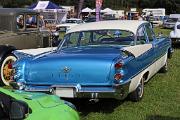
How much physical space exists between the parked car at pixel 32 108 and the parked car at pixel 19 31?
18.0ft

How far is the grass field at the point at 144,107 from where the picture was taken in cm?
708

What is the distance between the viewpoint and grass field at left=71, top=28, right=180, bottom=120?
23.2 ft

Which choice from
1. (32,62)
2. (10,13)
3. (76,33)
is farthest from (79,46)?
(10,13)

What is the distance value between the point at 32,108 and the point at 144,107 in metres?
3.91

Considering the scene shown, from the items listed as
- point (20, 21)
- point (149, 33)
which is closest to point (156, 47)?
point (149, 33)

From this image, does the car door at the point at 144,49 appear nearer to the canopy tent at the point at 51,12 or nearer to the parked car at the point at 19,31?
the parked car at the point at 19,31

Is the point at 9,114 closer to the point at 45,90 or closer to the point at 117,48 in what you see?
the point at 45,90

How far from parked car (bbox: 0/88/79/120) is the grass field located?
2488mm

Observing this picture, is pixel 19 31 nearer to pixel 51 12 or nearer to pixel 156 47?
pixel 156 47

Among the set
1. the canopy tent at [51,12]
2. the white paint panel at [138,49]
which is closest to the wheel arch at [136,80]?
the white paint panel at [138,49]

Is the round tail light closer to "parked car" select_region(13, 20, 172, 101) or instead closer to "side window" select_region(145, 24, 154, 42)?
"parked car" select_region(13, 20, 172, 101)

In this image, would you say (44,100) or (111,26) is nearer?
(44,100)

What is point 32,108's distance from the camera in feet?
13.3

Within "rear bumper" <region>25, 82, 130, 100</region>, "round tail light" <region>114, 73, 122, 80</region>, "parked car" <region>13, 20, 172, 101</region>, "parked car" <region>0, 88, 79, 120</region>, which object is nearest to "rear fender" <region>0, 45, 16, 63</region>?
"parked car" <region>13, 20, 172, 101</region>
